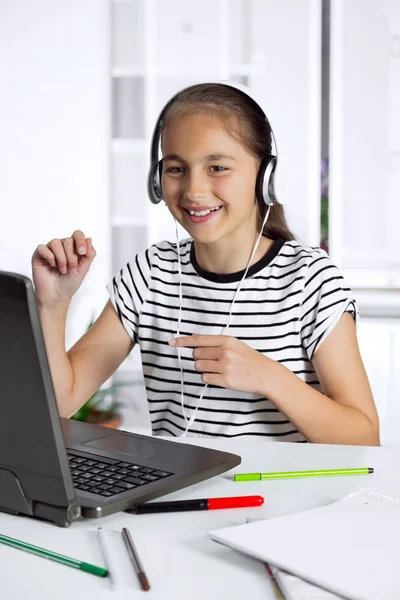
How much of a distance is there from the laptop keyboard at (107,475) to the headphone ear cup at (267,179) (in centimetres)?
64

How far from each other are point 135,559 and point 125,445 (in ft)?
1.00

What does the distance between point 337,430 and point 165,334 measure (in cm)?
42

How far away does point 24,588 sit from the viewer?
67cm

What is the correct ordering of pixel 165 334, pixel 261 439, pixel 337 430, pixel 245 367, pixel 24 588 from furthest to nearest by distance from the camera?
pixel 165 334 < pixel 261 439 < pixel 337 430 < pixel 245 367 < pixel 24 588

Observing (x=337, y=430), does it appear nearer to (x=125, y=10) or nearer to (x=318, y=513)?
(x=318, y=513)

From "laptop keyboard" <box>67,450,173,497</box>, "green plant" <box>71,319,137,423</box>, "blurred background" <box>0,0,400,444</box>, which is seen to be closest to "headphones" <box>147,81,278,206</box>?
"laptop keyboard" <box>67,450,173,497</box>

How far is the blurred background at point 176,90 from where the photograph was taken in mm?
2928

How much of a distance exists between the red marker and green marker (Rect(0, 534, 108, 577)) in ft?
0.45

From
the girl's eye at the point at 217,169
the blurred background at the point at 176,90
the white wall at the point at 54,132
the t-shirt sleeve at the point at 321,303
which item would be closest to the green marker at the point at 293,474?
the t-shirt sleeve at the point at 321,303

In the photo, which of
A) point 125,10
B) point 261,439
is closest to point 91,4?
point 125,10

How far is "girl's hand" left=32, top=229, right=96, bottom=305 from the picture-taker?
51.5 inches

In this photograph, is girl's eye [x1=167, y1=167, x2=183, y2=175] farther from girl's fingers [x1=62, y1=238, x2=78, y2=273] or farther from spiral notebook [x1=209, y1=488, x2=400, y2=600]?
spiral notebook [x1=209, y1=488, x2=400, y2=600]

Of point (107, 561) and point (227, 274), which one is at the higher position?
point (227, 274)

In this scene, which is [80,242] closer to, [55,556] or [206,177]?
[206,177]
